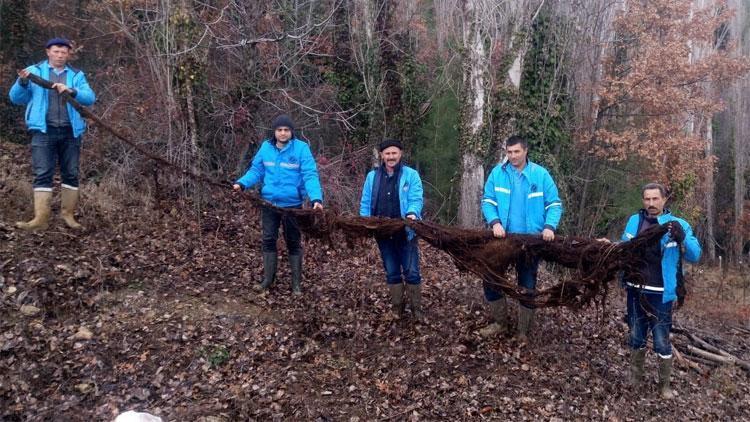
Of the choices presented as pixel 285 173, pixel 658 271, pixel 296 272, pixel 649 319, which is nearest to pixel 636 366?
pixel 649 319

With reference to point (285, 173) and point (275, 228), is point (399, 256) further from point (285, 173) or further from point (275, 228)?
point (285, 173)

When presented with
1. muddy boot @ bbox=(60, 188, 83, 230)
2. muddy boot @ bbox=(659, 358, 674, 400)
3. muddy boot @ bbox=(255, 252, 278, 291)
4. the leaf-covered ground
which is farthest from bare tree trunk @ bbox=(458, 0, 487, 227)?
muddy boot @ bbox=(60, 188, 83, 230)

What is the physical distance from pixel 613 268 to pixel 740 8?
27.9 m

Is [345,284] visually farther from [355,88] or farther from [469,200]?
[355,88]

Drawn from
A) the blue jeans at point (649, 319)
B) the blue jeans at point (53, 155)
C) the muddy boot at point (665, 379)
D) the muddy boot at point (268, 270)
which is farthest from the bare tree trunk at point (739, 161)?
the blue jeans at point (53, 155)

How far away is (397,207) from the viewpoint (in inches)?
227

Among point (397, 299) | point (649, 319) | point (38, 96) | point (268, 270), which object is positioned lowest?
point (397, 299)

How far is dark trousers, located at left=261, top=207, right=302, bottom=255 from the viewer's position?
6.12 m

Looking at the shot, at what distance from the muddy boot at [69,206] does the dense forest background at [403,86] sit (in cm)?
107

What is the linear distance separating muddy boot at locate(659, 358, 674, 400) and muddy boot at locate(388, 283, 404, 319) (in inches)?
104

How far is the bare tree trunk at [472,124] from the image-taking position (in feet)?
39.7

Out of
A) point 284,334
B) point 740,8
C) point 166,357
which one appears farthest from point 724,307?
point 740,8

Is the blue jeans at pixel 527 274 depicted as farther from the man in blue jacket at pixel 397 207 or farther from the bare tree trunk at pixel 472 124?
the bare tree trunk at pixel 472 124

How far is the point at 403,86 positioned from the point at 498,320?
9251 millimetres
